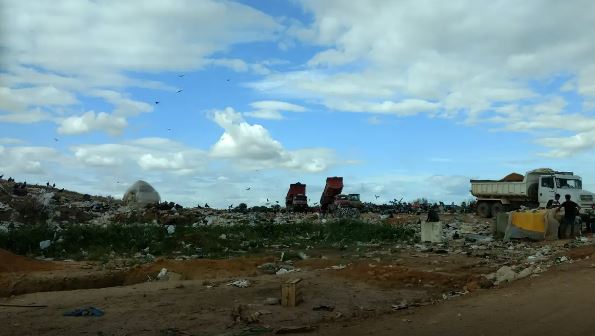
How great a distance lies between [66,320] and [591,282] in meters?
7.28

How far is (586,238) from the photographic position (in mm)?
17016

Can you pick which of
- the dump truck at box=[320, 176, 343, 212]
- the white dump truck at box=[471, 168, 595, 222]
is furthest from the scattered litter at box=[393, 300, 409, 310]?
the dump truck at box=[320, 176, 343, 212]

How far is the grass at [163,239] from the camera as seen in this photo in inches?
591

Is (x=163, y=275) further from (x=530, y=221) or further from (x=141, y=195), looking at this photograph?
(x=141, y=195)

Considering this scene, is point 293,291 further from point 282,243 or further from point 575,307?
point 282,243

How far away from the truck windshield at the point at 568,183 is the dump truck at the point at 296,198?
62.8ft

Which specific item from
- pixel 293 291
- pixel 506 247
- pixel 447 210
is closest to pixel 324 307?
pixel 293 291

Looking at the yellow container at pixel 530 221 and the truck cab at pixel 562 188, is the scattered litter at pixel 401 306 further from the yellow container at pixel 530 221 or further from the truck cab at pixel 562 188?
the truck cab at pixel 562 188

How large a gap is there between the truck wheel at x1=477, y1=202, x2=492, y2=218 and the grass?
339 inches

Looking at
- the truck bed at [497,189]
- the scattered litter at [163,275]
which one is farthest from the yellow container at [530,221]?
the scattered litter at [163,275]

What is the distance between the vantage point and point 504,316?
6211 mm

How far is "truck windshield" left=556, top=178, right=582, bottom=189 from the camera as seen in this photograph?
23.7 metres

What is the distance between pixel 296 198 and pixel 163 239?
23.0m

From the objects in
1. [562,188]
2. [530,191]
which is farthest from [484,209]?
[562,188]
